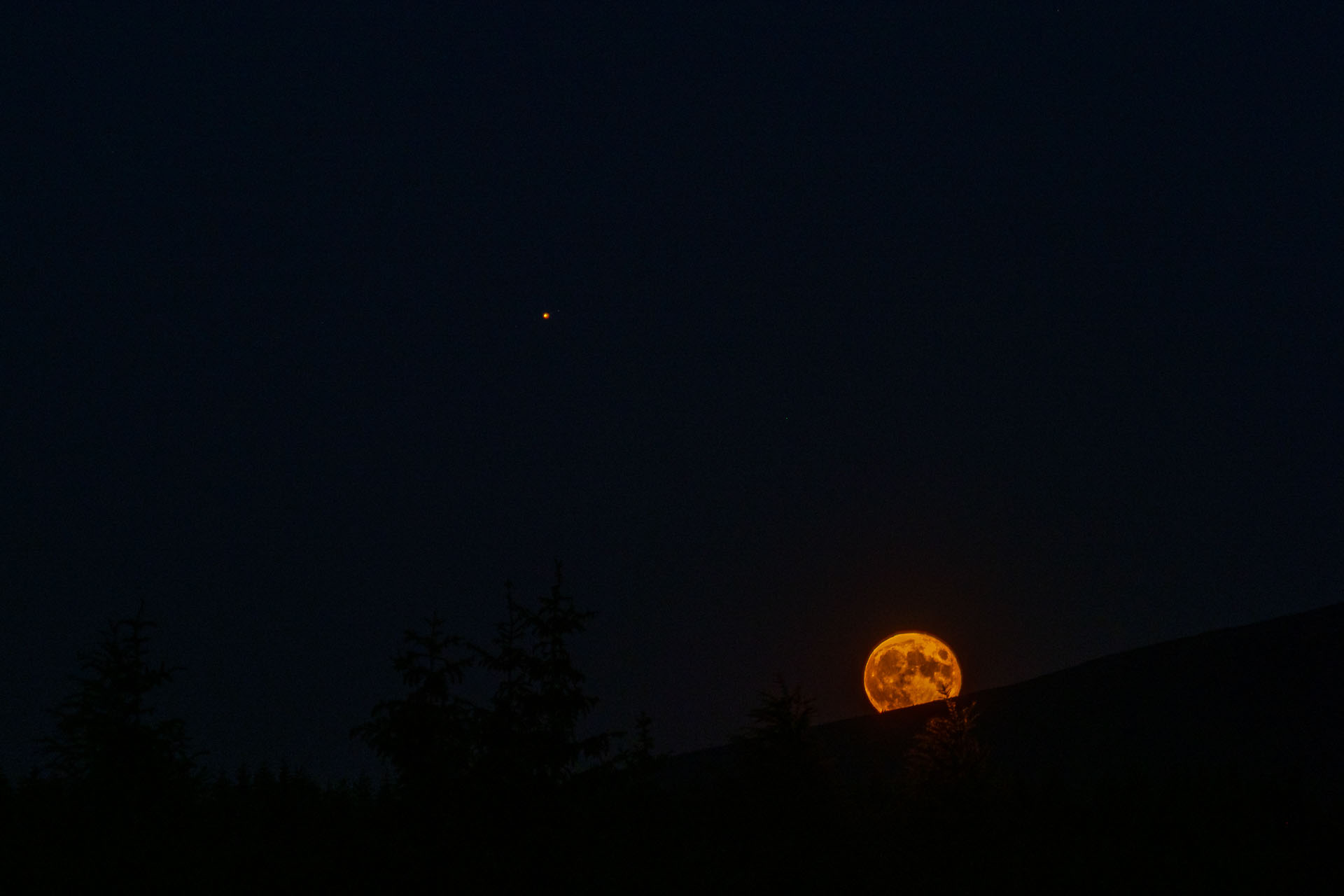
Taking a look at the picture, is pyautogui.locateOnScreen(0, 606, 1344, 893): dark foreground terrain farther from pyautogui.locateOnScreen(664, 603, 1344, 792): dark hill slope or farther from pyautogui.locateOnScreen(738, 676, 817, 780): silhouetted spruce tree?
pyautogui.locateOnScreen(664, 603, 1344, 792): dark hill slope

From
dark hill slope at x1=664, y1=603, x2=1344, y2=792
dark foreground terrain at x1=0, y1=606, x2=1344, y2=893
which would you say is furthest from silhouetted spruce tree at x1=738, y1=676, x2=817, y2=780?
dark hill slope at x1=664, y1=603, x2=1344, y2=792

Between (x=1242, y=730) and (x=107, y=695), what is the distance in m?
67.8

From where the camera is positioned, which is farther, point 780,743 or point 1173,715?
point 1173,715

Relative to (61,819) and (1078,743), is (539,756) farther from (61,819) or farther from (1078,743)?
(1078,743)

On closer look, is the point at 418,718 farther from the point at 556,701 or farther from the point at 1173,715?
the point at 1173,715

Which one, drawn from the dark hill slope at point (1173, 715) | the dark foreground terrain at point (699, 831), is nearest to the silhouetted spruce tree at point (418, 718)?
the dark foreground terrain at point (699, 831)

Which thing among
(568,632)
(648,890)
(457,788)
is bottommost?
(648,890)

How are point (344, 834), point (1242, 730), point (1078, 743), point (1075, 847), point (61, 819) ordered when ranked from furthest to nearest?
point (1078, 743)
point (1242, 730)
point (1075, 847)
point (61, 819)
point (344, 834)

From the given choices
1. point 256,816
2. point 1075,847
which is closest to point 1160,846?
point 1075,847

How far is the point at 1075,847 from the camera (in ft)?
122

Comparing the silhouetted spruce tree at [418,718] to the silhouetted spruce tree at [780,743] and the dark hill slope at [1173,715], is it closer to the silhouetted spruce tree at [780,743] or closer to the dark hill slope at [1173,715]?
the silhouetted spruce tree at [780,743]

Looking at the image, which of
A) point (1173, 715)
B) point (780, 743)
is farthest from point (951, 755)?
point (1173, 715)

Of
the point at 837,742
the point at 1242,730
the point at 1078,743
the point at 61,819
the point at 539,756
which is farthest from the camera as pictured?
the point at 837,742

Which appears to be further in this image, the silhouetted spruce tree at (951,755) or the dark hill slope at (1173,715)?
the dark hill slope at (1173,715)
